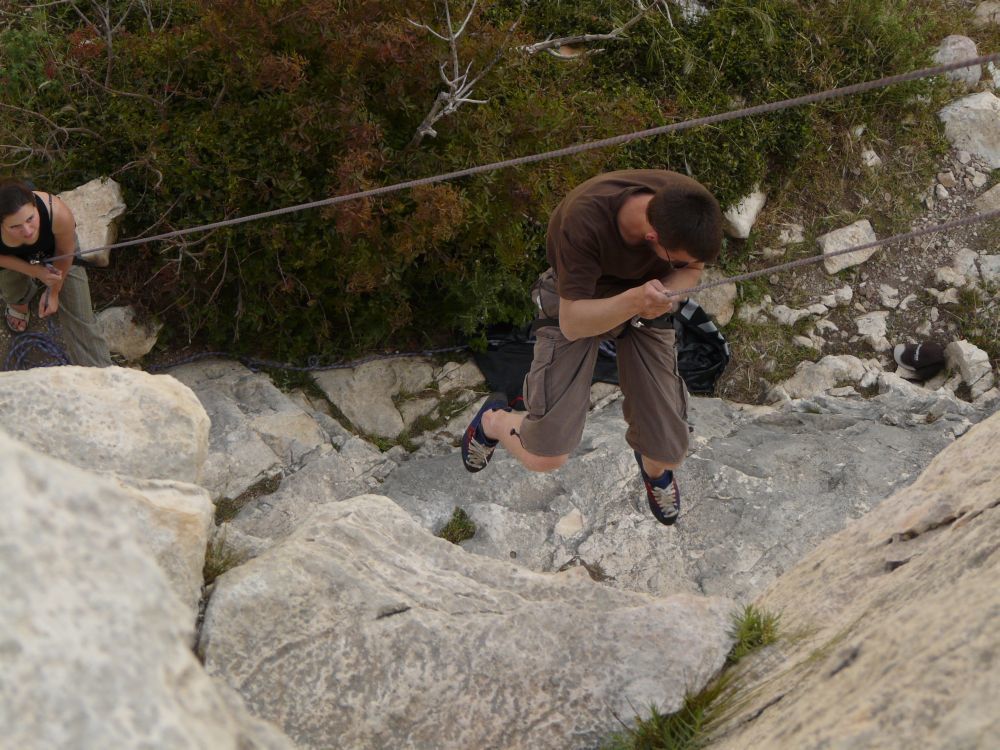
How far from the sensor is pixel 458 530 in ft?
17.3

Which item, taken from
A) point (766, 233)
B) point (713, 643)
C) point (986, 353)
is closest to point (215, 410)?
point (713, 643)

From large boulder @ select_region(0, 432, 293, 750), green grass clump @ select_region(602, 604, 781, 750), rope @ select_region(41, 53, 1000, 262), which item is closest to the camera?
large boulder @ select_region(0, 432, 293, 750)

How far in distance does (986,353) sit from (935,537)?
511 centimetres

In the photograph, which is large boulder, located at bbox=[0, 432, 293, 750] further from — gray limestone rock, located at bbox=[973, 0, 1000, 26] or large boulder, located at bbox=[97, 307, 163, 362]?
gray limestone rock, located at bbox=[973, 0, 1000, 26]

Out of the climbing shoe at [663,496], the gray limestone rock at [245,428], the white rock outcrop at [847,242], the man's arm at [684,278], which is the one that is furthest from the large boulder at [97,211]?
the white rock outcrop at [847,242]

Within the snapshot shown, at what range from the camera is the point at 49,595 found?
4.85 ft

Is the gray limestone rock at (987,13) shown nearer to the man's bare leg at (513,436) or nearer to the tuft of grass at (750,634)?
the man's bare leg at (513,436)

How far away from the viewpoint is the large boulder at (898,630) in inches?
78.9

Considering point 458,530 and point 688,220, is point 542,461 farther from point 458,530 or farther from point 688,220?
point 688,220

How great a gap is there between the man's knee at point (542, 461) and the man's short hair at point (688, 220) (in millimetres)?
1534

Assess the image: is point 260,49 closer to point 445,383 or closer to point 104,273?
point 104,273

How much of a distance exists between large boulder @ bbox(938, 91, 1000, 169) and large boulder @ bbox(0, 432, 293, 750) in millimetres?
9256

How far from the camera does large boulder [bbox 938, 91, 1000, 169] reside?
28.1ft

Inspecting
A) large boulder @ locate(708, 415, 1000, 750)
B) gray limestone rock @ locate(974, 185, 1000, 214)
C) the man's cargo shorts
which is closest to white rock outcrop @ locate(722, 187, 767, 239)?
gray limestone rock @ locate(974, 185, 1000, 214)
